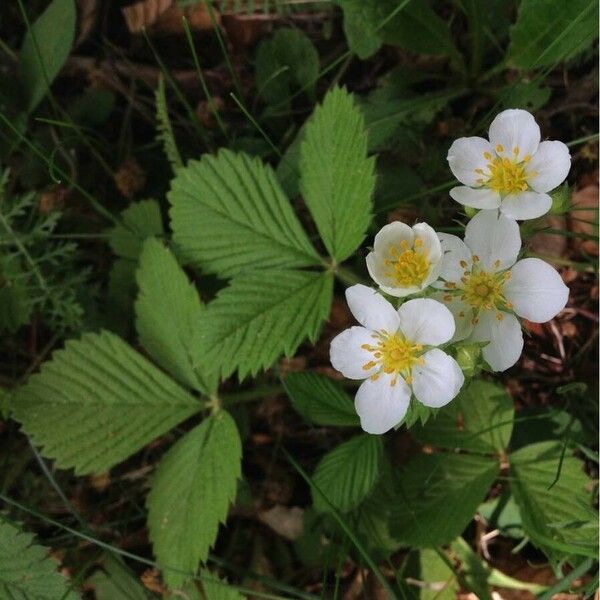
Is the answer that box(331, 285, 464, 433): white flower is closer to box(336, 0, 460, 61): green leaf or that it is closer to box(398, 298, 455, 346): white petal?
box(398, 298, 455, 346): white petal

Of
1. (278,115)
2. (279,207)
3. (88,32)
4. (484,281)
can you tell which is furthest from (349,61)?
(484,281)

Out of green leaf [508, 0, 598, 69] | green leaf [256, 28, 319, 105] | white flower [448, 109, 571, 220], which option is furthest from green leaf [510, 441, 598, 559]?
green leaf [256, 28, 319, 105]

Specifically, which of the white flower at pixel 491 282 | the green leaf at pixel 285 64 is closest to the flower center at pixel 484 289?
the white flower at pixel 491 282

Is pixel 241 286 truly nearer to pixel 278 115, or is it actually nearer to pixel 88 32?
pixel 278 115

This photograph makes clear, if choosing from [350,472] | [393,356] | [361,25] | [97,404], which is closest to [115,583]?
[97,404]

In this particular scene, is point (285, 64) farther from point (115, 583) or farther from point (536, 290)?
point (115, 583)

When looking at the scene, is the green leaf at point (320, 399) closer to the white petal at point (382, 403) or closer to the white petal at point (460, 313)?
the white petal at point (382, 403)
